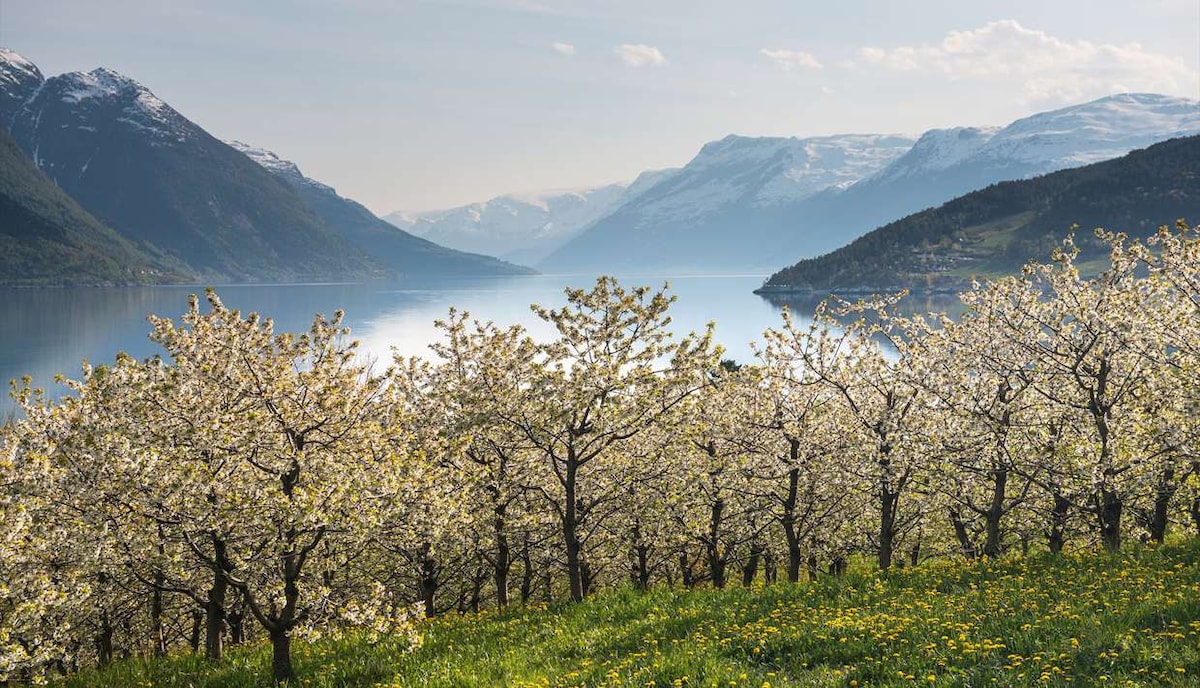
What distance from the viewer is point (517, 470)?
86.7ft

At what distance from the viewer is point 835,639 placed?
15.0 m

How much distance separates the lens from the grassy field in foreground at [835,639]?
40.7 ft

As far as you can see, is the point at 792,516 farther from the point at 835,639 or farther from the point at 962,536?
the point at 835,639

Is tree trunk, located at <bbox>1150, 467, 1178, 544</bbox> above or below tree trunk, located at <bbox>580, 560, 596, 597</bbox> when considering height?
above

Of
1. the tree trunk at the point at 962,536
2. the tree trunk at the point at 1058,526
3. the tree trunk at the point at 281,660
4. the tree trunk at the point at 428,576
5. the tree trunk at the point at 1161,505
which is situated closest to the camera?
the tree trunk at the point at 281,660

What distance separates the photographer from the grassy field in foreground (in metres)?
12.4

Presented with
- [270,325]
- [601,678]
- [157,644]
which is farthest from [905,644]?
[157,644]

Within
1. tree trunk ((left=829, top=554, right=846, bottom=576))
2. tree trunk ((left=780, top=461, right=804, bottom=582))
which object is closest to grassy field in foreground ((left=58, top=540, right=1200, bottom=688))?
tree trunk ((left=780, top=461, right=804, bottom=582))

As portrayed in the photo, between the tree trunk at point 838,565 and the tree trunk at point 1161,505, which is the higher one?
the tree trunk at point 1161,505

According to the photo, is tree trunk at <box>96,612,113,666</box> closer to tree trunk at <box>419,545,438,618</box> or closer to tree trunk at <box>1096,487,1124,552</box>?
tree trunk at <box>419,545,438,618</box>

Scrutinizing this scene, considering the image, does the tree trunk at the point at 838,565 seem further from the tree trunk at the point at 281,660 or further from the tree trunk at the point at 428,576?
the tree trunk at the point at 281,660

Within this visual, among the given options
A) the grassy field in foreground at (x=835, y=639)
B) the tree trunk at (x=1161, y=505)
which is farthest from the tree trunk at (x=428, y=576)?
the tree trunk at (x=1161, y=505)

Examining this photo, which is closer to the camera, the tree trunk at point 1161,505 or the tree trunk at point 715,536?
the tree trunk at point 1161,505

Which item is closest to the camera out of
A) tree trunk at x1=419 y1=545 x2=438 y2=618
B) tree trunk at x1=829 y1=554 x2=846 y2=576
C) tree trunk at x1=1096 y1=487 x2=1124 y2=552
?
tree trunk at x1=1096 y1=487 x2=1124 y2=552
